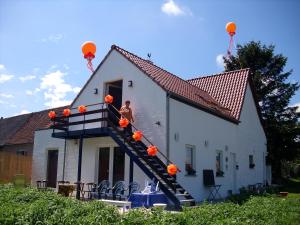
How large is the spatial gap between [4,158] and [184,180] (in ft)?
40.4

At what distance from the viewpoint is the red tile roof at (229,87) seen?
2138 centimetres

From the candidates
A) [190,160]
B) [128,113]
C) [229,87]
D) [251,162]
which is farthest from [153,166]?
[251,162]

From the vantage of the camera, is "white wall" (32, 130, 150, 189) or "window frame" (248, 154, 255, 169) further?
"window frame" (248, 154, 255, 169)

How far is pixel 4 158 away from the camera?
21438 mm

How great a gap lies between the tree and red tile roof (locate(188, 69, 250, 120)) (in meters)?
5.91

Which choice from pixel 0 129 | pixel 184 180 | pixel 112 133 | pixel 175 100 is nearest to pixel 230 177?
pixel 184 180

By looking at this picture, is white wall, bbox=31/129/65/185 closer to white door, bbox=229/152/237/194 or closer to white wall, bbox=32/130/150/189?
white wall, bbox=32/130/150/189

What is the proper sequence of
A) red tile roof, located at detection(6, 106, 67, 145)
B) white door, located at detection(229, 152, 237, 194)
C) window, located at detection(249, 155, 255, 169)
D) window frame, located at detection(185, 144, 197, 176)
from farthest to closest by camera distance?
red tile roof, located at detection(6, 106, 67, 145), window, located at detection(249, 155, 255, 169), white door, located at detection(229, 152, 237, 194), window frame, located at detection(185, 144, 197, 176)

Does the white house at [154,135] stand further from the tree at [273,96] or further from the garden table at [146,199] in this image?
the tree at [273,96]

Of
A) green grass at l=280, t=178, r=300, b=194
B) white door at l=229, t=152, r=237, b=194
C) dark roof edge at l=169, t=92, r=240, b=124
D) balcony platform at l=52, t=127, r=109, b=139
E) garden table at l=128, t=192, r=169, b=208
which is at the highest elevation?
dark roof edge at l=169, t=92, r=240, b=124

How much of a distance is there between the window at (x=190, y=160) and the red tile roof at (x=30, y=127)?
43.0ft

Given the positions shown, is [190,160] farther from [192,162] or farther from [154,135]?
[154,135]

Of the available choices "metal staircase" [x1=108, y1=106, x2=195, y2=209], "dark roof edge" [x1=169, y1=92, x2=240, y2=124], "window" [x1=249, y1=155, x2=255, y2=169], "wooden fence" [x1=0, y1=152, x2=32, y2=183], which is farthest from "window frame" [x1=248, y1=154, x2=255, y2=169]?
"wooden fence" [x1=0, y1=152, x2=32, y2=183]

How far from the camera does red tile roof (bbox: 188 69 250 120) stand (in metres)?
21.4
